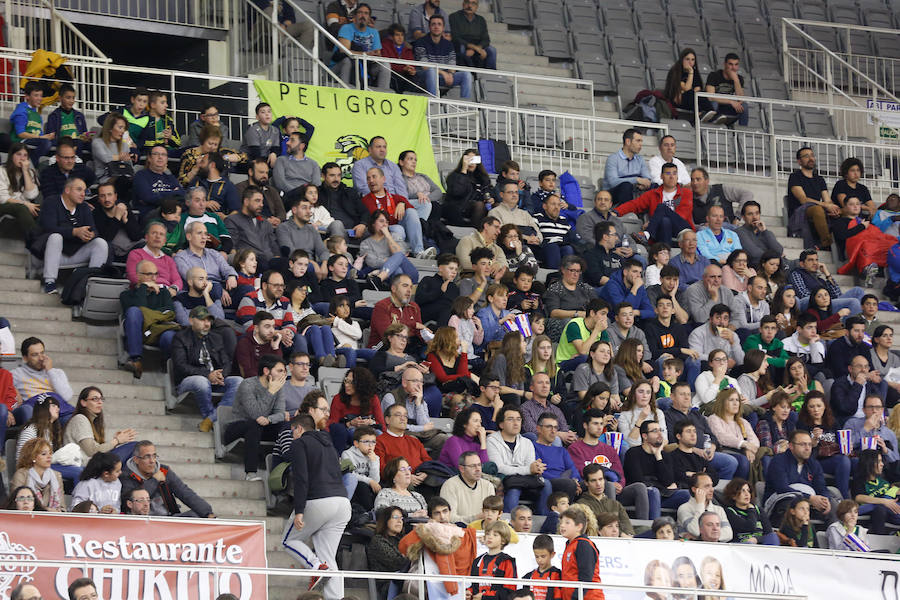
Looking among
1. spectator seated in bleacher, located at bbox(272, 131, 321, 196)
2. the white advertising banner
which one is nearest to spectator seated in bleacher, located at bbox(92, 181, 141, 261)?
spectator seated in bleacher, located at bbox(272, 131, 321, 196)

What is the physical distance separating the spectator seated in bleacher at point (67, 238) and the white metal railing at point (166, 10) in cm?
601

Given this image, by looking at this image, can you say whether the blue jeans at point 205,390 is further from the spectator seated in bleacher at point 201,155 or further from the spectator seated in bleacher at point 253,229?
the spectator seated in bleacher at point 201,155

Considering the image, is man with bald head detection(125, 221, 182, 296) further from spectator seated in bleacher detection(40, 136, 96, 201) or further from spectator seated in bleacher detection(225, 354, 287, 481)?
spectator seated in bleacher detection(225, 354, 287, 481)

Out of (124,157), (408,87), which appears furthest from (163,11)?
(124,157)

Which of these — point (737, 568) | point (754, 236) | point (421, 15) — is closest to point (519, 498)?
point (737, 568)

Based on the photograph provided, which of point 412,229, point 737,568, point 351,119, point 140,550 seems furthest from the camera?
point 351,119

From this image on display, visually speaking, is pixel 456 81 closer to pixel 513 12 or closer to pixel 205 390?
pixel 513 12

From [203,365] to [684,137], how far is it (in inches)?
338

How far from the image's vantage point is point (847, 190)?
18.6 m

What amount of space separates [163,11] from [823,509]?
1000 cm

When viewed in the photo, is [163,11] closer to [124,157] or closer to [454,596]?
[124,157]

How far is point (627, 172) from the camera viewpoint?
17.8 meters

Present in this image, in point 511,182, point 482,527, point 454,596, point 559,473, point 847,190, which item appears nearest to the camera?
point 454,596

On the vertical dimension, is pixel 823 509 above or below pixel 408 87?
below
